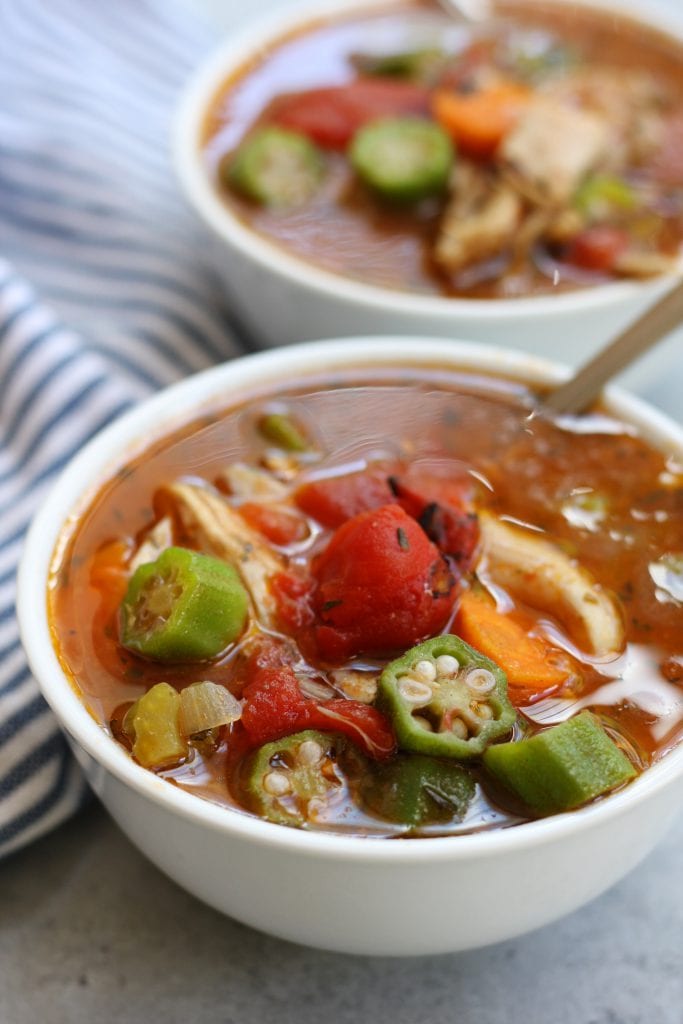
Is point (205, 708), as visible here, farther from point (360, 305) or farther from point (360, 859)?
point (360, 305)

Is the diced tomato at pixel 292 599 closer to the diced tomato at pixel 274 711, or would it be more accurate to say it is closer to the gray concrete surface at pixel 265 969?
the diced tomato at pixel 274 711

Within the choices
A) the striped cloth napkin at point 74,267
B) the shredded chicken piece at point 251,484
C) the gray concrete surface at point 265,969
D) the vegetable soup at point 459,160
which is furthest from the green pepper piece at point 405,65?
the gray concrete surface at point 265,969

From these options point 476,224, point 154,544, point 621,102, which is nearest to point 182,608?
point 154,544

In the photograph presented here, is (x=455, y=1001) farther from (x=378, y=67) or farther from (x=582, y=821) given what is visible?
(x=378, y=67)

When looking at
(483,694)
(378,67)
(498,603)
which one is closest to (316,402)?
(498,603)

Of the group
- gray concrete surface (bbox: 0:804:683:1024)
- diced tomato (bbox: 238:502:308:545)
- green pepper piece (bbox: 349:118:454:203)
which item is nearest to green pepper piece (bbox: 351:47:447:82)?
green pepper piece (bbox: 349:118:454:203)

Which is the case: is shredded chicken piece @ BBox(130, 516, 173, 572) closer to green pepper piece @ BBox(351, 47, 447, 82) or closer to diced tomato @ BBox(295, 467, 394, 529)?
diced tomato @ BBox(295, 467, 394, 529)
